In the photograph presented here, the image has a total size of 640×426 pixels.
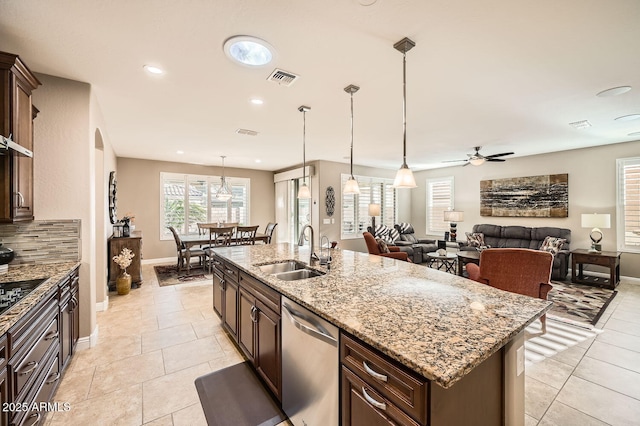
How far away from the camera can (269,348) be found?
1.93m

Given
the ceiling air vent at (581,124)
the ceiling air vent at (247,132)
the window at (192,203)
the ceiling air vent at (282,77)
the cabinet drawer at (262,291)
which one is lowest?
the cabinet drawer at (262,291)

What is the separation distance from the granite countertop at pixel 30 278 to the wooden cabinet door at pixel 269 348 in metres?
1.30

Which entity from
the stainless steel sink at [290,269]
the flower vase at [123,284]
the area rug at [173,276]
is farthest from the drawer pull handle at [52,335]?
the area rug at [173,276]

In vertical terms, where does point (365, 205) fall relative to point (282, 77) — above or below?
below

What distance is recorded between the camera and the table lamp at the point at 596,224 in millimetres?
4750

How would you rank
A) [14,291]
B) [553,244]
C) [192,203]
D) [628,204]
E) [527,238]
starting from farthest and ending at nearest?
1. [192,203]
2. [527,238]
3. [553,244]
4. [628,204]
5. [14,291]

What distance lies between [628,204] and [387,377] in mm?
6790

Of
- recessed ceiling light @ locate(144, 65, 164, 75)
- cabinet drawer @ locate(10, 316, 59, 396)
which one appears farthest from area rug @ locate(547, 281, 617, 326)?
recessed ceiling light @ locate(144, 65, 164, 75)

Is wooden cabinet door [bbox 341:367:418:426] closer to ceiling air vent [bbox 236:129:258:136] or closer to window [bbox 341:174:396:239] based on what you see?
ceiling air vent [bbox 236:129:258:136]

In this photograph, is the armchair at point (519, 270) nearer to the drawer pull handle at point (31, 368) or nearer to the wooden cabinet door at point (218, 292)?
the wooden cabinet door at point (218, 292)

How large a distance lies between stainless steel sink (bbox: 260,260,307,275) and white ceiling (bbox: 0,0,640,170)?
181 cm

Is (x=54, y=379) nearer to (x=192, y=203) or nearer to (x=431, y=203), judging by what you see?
(x=192, y=203)

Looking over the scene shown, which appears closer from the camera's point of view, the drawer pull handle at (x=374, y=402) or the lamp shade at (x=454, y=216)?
the drawer pull handle at (x=374, y=402)

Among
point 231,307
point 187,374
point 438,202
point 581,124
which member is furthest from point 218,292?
point 438,202
